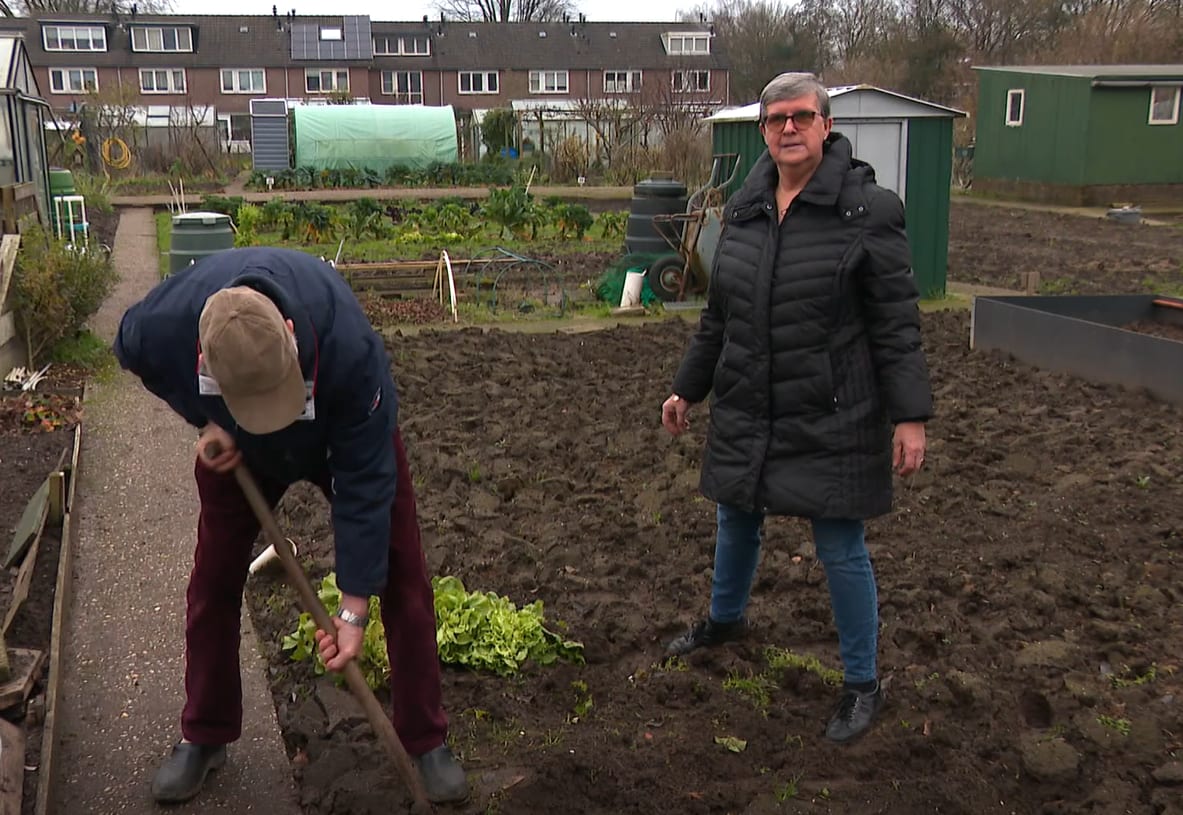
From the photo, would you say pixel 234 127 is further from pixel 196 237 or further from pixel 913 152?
pixel 913 152

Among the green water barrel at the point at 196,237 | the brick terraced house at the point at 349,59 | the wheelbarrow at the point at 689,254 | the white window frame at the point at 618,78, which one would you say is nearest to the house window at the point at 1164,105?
the wheelbarrow at the point at 689,254

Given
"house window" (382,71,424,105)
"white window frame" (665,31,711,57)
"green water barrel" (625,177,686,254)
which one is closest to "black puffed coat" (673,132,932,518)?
"green water barrel" (625,177,686,254)

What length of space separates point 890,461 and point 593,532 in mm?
2017

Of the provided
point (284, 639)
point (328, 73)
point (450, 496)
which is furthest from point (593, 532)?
point (328, 73)

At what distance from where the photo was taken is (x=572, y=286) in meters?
13.0

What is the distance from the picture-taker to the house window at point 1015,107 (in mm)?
26438

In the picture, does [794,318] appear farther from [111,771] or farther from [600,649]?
[111,771]

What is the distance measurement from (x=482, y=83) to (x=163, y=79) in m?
14.2

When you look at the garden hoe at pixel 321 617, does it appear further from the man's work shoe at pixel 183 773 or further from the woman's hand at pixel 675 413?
the woman's hand at pixel 675 413

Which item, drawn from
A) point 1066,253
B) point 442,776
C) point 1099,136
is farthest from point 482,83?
point 442,776

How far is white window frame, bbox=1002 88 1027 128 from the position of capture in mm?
26312

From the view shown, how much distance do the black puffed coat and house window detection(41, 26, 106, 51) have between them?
188 ft

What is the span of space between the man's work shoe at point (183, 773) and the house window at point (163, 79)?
56.2m

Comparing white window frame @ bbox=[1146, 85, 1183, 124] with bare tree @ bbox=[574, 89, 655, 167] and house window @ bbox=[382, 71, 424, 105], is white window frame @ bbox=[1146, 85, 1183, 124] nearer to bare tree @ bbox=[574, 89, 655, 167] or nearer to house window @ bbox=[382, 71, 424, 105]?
bare tree @ bbox=[574, 89, 655, 167]
